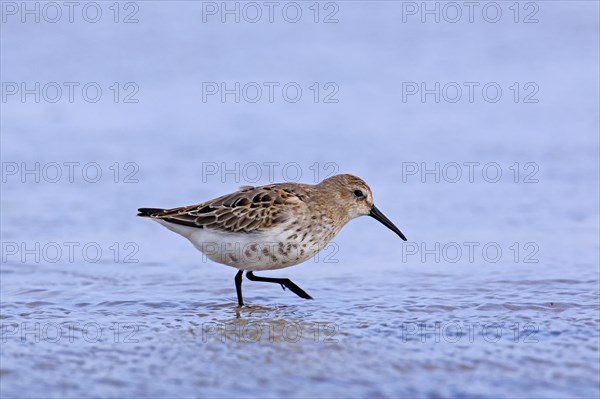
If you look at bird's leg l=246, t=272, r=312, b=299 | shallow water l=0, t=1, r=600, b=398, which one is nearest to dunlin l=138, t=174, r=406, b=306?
bird's leg l=246, t=272, r=312, b=299

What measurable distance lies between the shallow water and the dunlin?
34cm

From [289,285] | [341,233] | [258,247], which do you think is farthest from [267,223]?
[341,233]

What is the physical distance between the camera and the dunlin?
781cm

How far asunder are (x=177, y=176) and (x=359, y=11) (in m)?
5.38

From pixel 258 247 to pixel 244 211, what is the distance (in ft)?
1.13

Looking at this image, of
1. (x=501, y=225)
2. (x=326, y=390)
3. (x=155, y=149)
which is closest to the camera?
(x=326, y=390)

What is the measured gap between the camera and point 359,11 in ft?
50.1

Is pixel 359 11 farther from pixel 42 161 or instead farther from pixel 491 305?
pixel 491 305

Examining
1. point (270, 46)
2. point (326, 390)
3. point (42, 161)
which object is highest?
point (270, 46)

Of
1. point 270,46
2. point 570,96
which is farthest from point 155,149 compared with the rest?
point 570,96

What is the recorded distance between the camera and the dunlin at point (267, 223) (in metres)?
7.81

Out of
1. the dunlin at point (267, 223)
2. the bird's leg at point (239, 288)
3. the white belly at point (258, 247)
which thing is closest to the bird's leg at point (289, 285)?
the dunlin at point (267, 223)

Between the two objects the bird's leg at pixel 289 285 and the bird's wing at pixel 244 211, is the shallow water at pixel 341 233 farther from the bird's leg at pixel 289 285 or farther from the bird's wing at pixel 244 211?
the bird's wing at pixel 244 211

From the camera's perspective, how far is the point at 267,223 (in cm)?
781
